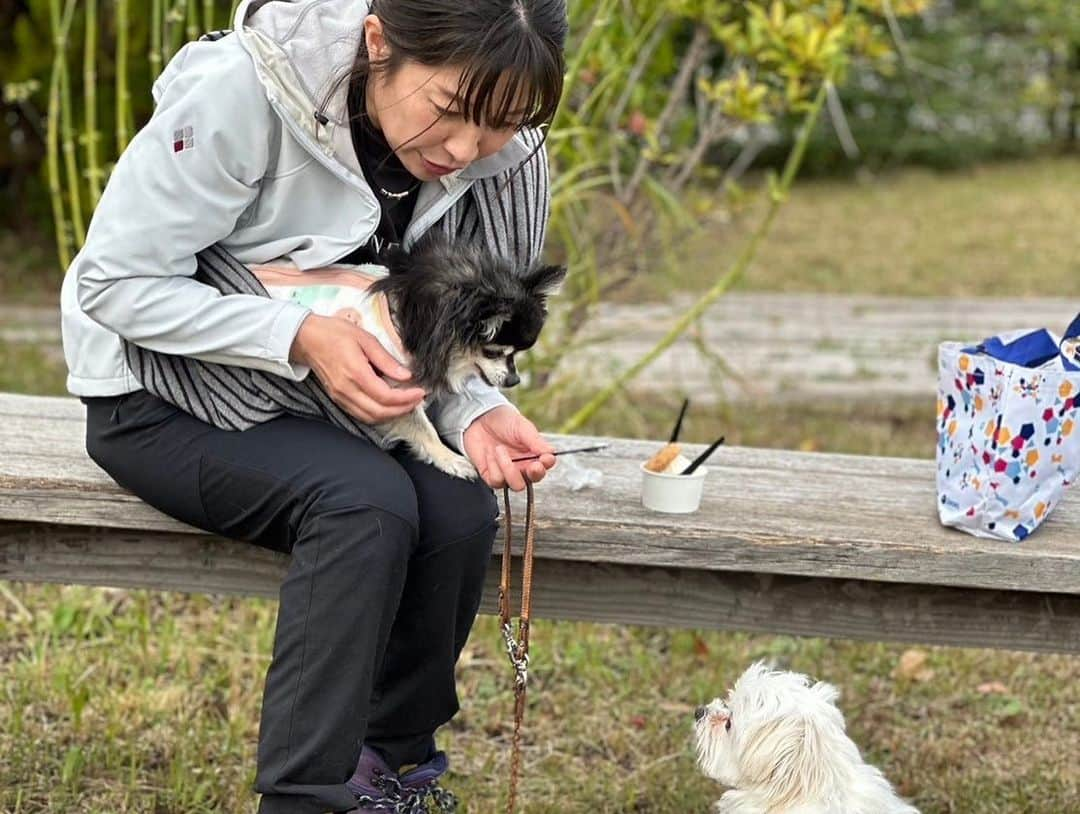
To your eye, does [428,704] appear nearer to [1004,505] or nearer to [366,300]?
[366,300]

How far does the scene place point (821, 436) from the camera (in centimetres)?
496

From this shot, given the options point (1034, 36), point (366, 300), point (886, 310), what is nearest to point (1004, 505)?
point (366, 300)

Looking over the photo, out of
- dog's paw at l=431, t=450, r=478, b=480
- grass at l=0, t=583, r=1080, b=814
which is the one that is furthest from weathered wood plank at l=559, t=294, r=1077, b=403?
dog's paw at l=431, t=450, r=478, b=480

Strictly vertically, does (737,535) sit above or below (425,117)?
below

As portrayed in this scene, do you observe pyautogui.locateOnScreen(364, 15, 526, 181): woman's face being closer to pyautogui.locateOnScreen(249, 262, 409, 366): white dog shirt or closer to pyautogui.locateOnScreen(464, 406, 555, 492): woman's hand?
pyautogui.locateOnScreen(249, 262, 409, 366): white dog shirt

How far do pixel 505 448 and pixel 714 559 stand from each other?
370mm

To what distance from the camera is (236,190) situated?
A: 6.92 ft

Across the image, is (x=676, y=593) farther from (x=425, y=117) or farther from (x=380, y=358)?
(x=425, y=117)

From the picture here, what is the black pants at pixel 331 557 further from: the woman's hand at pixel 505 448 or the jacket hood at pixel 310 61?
the jacket hood at pixel 310 61

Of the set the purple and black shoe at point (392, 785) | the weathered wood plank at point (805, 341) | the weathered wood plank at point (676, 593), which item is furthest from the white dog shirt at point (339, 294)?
the weathered wood plank at point (805, 341)

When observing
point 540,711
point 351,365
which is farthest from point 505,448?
point 540,711

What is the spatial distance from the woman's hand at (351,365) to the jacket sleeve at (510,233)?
8.1 inches

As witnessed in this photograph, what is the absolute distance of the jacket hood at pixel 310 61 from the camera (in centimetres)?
209

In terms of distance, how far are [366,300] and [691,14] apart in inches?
81.7
